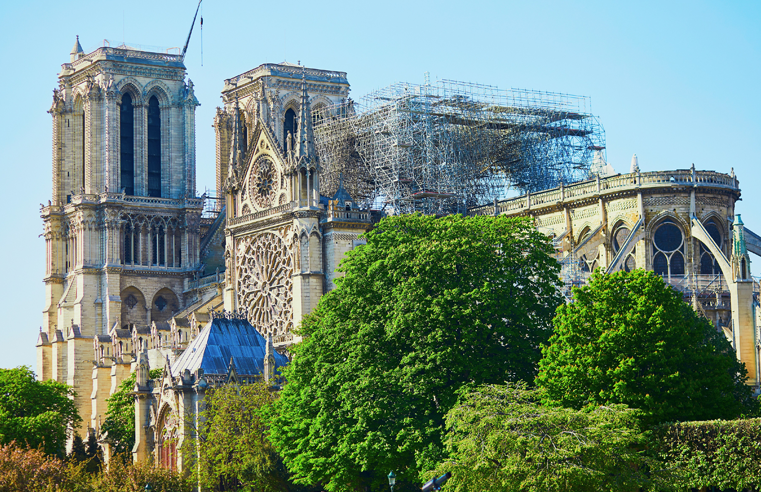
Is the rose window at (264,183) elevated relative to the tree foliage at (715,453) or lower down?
elevated

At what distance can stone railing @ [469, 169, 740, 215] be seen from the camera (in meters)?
73.7

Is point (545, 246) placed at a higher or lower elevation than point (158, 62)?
lower

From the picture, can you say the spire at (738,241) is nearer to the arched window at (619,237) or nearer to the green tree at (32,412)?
the arched window at (619,237)

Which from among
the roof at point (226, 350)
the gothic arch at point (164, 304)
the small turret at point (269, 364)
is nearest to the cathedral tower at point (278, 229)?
the roof at point (226, 350)

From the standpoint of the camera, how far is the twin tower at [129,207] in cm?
10481

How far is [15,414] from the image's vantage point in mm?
84125

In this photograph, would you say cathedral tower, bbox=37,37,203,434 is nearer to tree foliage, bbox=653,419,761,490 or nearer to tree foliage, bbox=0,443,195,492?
tree foliage, bbox=0,443,195,492

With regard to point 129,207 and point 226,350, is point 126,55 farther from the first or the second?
point 226,350

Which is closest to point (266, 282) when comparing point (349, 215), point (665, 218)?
point (349, 215)

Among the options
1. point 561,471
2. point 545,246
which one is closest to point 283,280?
point 545,246

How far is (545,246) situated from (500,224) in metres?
2.17

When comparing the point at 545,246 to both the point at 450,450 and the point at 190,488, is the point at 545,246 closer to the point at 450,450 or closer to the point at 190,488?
the point at 450,450

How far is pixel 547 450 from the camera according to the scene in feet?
145

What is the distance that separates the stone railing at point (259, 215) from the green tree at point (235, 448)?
18.9 m
